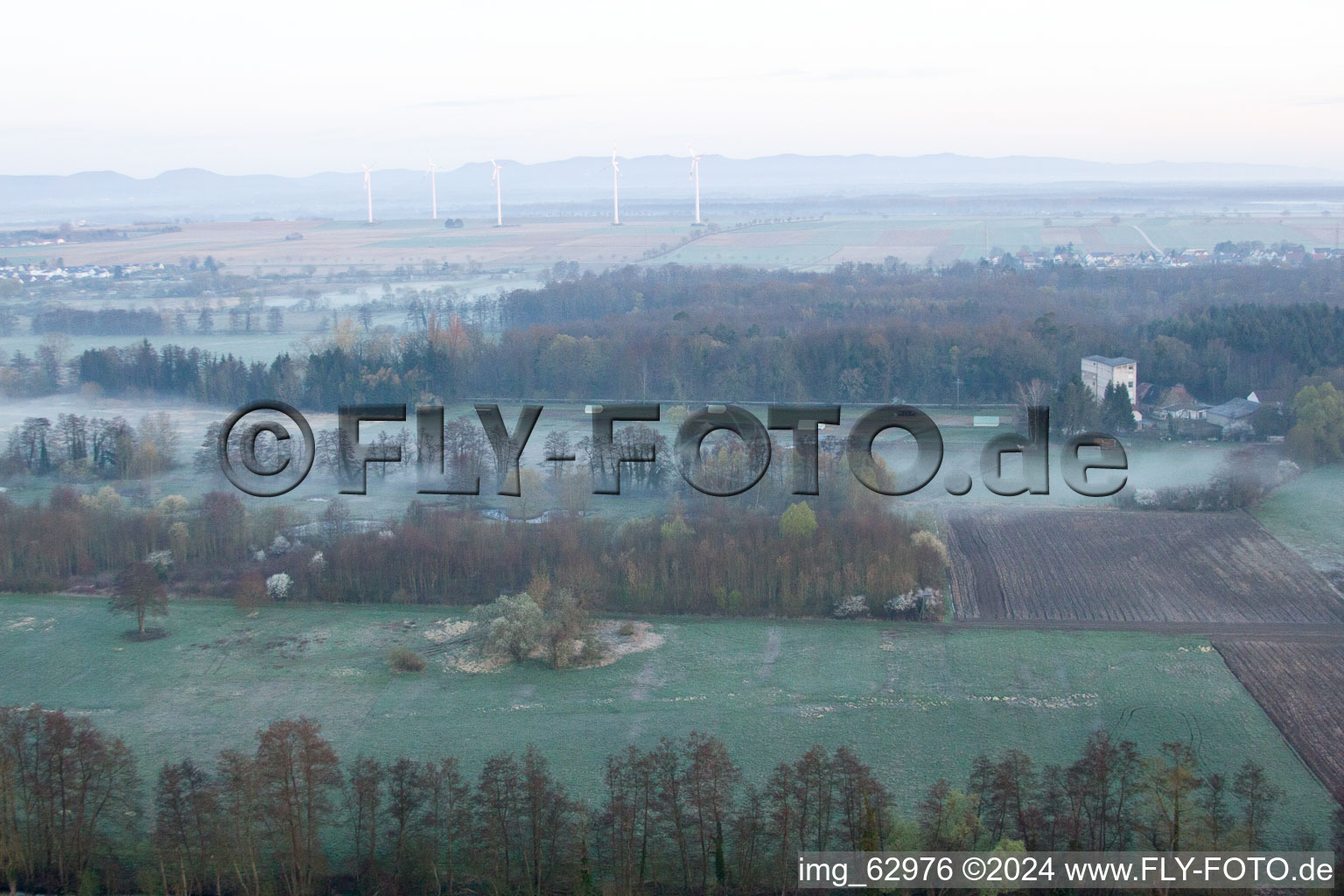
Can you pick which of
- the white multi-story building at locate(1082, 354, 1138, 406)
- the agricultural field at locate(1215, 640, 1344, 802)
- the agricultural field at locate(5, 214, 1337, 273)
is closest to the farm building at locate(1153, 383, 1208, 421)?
the white multi-story building at locate(1082, 354, 1138, 406)

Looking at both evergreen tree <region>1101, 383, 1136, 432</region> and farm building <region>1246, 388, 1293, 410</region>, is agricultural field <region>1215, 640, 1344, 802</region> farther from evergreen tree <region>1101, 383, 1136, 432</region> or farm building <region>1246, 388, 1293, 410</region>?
farm building <region>1246, 388, 1293, 410</region>

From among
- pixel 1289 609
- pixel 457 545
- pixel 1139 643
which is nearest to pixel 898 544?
pixel 1139 643

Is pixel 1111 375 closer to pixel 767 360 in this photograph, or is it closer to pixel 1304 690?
pixel 767 360

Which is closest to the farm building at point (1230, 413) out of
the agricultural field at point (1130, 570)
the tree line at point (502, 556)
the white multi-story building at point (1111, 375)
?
the white multi-story building at point (1111, 375)

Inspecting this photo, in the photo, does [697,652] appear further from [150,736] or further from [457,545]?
[150,736]

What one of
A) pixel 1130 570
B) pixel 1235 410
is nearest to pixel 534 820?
pixel 1130 570
